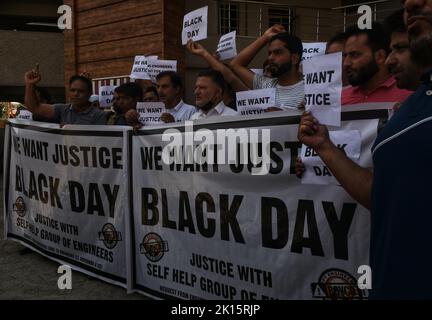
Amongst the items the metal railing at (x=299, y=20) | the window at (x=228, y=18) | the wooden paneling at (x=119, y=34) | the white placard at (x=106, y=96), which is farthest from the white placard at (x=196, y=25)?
the metal railing at (x=299, y=20)

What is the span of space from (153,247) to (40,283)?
4.48 feet

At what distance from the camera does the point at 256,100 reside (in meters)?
3.70

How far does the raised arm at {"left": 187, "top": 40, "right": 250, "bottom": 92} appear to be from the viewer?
4918 mm

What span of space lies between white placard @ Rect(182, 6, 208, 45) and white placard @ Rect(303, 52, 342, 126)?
8.47 feet

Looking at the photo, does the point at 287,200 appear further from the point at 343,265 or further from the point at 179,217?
the point at 179,217

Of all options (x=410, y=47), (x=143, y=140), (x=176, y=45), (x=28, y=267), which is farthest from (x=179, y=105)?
Answer: (x=176, y=45)

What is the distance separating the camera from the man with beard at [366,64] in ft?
10.4

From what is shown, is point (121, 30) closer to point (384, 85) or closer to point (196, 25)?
point (196, 25)

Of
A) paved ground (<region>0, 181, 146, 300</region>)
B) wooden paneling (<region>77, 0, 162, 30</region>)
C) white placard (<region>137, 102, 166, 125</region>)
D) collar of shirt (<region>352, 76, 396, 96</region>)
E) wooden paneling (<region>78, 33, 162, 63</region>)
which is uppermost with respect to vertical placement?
wooden paneling (<region>77, 0, 162, 30</region>)

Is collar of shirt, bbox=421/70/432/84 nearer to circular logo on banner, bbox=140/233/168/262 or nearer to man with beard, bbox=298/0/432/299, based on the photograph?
man with beard, bbox=298/0/432/299

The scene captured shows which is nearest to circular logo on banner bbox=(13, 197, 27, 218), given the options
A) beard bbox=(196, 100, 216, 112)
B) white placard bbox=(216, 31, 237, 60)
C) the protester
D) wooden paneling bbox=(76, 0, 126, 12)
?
the protester

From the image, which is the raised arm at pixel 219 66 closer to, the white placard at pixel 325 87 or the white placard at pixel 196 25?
the white placard at pixel 196 25

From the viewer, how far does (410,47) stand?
171 cm
